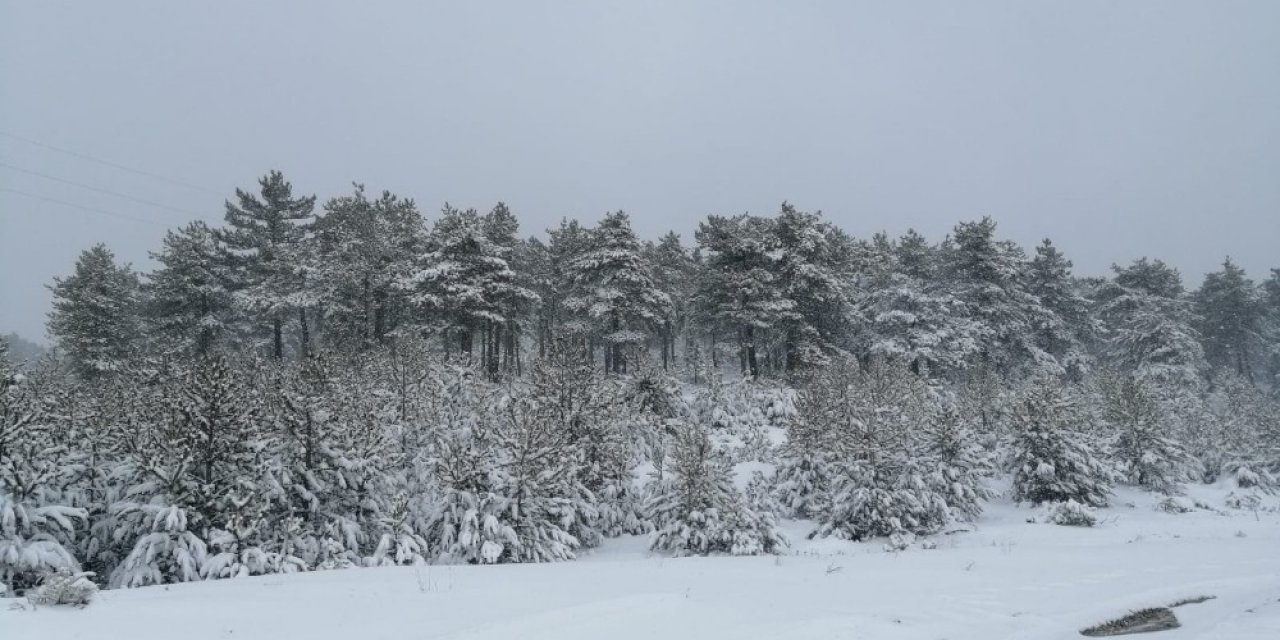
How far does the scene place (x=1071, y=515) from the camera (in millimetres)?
17891

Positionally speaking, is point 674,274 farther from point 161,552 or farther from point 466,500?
point 161,552

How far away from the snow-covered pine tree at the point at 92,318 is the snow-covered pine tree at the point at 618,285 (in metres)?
23.6

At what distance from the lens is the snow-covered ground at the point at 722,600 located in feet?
20.8

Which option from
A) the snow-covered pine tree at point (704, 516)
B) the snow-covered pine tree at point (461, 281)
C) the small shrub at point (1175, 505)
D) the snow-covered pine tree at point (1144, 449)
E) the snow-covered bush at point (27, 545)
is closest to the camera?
the snow-covered bush at point (27, 545)

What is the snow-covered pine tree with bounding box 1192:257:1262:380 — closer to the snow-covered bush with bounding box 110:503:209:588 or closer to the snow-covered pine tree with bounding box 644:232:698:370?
the snow-covered pine tree with bounding box 644:232:698:370

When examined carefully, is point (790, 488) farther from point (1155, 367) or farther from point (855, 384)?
point (1155, 367)

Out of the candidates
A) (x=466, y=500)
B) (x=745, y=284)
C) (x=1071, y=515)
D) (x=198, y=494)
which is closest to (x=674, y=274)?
(x=745, y=284)

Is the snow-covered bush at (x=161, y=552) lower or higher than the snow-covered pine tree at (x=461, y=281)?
lower

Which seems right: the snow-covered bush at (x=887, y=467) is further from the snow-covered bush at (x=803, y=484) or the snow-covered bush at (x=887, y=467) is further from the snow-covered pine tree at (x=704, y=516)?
the snow-covered pine tree at (x=704, y=516)

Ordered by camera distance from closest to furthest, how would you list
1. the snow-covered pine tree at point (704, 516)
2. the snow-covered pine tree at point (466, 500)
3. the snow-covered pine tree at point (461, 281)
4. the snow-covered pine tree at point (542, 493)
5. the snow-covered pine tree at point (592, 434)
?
the snow-covered pine tree at point (466, 500) → the snow-covered pine tree at point (542, 493) → the snow-covered pine tree at point (704, 516) → the snow-covered pine tree at point (592, 434) → the snow-covered pine tree at point (461, 281)

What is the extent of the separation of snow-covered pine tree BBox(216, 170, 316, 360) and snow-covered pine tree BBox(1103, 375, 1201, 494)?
122 ft

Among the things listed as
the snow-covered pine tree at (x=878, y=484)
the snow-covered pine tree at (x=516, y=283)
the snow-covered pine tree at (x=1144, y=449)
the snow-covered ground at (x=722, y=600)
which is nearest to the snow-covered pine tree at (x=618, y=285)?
the snow-covered pine tree at (x=516, y=283)

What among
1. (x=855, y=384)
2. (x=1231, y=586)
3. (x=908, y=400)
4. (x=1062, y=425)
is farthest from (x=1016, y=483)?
(x=1231, y=586)

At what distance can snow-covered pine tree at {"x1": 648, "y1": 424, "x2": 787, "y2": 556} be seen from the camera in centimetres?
1480
